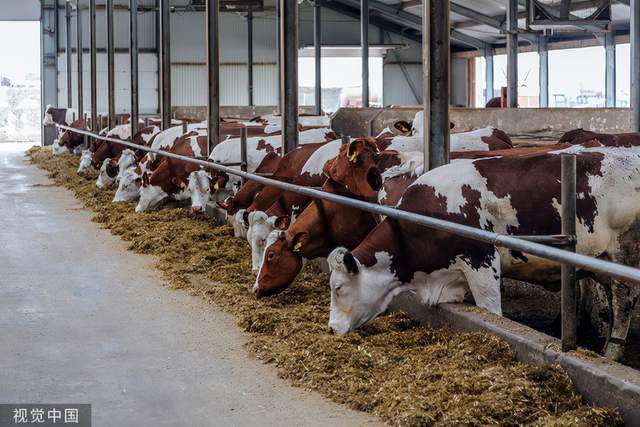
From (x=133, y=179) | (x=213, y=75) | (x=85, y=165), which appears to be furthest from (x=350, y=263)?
(x=85, y=165)

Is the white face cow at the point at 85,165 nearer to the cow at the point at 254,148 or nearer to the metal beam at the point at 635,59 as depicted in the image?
the cow at the point at 254,148

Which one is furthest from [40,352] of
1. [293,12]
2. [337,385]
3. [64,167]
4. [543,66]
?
[543,66]

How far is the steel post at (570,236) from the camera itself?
183 inches

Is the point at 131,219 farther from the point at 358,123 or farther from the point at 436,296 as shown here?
the point at 436,296

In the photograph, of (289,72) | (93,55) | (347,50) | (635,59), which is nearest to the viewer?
(635,59)

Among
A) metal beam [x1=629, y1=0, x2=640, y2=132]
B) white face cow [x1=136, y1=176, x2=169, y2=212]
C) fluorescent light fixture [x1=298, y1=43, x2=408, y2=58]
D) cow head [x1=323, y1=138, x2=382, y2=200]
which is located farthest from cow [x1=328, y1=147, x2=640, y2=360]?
fluorescent light fixture [x1=298, y1=43, x2=408, y2=58]

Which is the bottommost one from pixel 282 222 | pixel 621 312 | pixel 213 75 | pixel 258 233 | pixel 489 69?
pixel 621 312

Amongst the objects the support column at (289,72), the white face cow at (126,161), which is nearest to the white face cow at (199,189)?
the support column at (289,72)

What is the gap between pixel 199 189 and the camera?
12.3 metres

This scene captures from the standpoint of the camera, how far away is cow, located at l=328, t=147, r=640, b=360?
5746 millimetres

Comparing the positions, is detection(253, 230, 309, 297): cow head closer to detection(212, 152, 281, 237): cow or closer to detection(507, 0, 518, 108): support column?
detection(212, 152, 281, 237): cow

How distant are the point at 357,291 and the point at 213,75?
8.66 meters

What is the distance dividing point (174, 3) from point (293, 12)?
25772 millimetres

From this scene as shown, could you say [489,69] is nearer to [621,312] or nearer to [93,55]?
[93,55]
